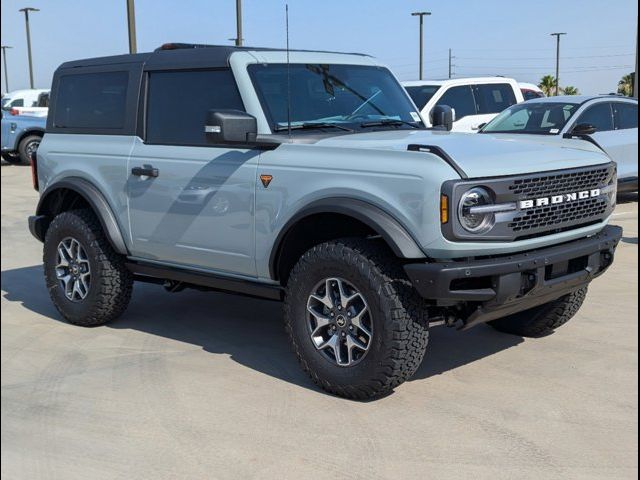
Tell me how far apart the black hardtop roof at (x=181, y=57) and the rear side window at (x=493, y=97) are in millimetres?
9420

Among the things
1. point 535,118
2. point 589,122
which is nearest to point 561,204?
point 535,118

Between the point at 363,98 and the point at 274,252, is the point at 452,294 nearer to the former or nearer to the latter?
the point at 274,252

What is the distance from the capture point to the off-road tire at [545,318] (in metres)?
5.37

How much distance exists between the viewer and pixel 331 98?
5.22 m

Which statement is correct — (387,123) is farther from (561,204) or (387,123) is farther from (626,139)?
(626,139)

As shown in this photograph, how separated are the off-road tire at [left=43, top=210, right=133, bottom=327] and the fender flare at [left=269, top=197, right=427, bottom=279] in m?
1.94

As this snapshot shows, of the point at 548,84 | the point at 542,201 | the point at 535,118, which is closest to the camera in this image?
the point at 542,201

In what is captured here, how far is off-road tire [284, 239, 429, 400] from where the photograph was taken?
13.6ft

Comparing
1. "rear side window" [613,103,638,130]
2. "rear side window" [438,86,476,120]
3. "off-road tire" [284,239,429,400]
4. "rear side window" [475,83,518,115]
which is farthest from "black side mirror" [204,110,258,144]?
"rear side window" [475,83,518,115]

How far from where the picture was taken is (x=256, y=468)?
3570mm

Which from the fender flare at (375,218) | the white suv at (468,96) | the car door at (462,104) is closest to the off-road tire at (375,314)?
the fender flare at (375,218)

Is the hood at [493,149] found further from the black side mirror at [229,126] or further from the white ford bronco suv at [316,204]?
the black side mirror at [229,126]

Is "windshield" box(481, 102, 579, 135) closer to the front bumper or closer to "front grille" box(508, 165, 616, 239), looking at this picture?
"front grille" box(508, 165, 616, 239)

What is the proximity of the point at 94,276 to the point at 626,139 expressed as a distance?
899 centimetres
